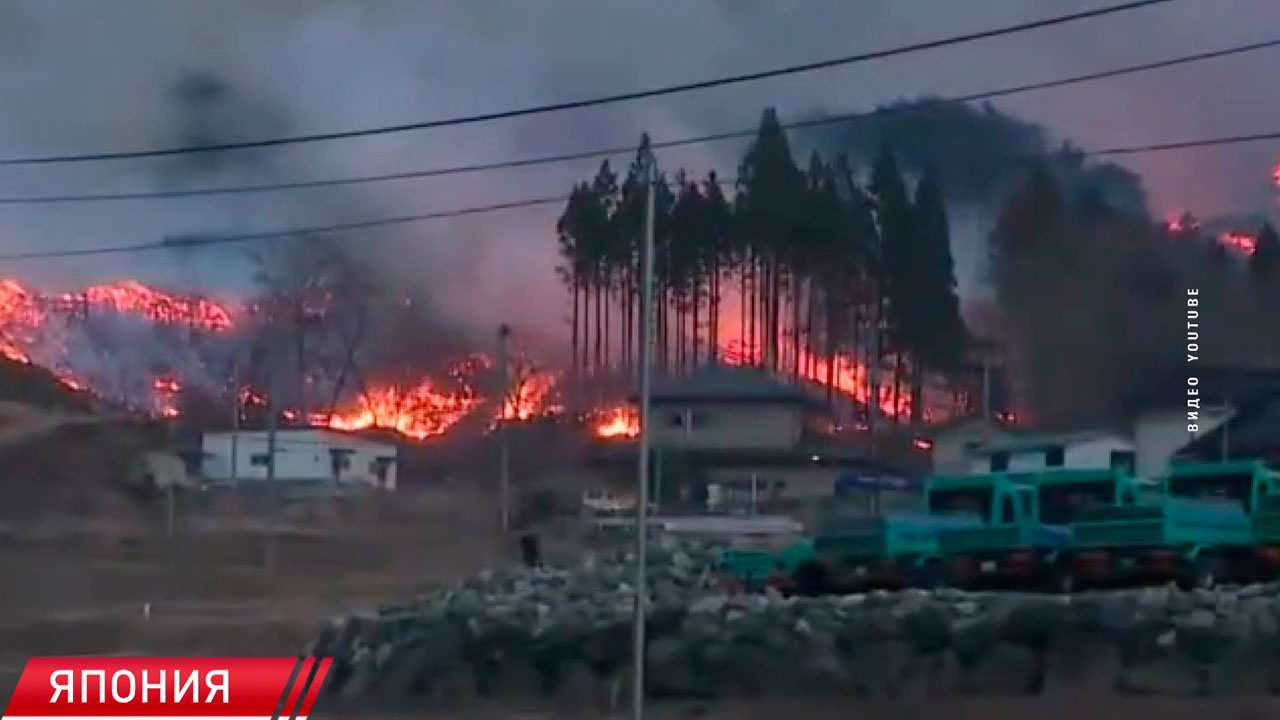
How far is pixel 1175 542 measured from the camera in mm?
26047

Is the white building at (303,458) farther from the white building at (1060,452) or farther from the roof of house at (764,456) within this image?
the white building at (1060,452)

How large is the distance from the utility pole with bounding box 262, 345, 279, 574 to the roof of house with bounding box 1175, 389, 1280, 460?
946 inches

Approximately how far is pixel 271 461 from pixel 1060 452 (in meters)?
29.9

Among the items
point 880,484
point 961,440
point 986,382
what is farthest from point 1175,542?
point 961,440

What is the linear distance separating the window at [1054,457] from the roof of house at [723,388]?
17.0 m

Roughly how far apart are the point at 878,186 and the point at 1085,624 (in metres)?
44.0

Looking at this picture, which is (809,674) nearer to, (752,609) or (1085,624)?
(752,609)

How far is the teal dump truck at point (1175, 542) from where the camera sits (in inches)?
1021

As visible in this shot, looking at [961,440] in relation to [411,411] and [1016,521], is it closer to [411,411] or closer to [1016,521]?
[411,411]

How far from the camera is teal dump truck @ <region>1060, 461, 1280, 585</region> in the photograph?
2594 centimetres

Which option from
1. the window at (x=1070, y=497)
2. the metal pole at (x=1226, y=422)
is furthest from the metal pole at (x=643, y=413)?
the metal pole at (x=1226, y=422)

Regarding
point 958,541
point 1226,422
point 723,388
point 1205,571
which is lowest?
point 1205,571

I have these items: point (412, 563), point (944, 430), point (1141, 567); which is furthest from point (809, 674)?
point (944, 430)

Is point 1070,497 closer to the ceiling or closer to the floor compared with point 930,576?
closer to the ceiling
